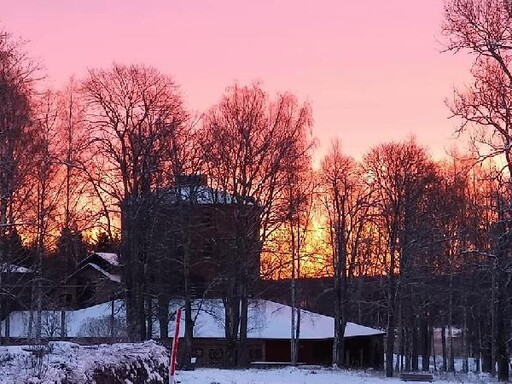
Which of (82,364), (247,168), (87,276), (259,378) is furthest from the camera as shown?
(87,276)

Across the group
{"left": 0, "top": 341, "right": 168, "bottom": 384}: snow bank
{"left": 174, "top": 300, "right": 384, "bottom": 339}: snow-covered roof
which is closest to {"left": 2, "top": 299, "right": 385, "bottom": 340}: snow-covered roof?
{"left": 174, "top": 300, "right": 384, "bottom": 339}: snow-covered roof

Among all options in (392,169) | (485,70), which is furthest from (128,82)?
(485,70)

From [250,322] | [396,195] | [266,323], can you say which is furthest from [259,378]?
[250,322]

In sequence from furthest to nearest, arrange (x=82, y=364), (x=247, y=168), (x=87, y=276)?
(x=87, y=276)
(x=247, y=168)
(x=82, y=364)

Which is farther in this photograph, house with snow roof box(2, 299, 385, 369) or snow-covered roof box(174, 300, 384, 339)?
snow-covered roof box(174, 300, 384, 339)

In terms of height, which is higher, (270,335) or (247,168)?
(247,168)

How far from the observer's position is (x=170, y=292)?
43531mm

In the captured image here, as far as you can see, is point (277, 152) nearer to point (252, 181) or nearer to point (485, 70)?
point (252, 181)

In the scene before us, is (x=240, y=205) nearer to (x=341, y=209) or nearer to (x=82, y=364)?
(x=341, y=209)

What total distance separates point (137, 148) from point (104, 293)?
31.3 feet

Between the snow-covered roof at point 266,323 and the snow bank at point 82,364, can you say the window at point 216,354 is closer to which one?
the snow-covered roof at point 266,323

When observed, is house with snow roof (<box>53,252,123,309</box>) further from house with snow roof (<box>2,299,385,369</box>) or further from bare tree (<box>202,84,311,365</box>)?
bare tree (<box>202,84,311,365</box>)

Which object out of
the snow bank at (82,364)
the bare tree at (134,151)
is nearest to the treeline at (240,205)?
the bare tree at (134,151)

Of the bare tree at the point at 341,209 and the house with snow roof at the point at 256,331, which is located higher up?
the bare tree at the point at 341,209
